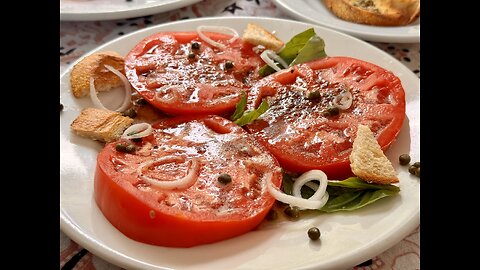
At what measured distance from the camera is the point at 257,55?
3090 mm

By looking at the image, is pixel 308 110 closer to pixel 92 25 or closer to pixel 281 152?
pixel 281 152

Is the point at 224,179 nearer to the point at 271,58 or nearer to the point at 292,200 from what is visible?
the point at 292,200

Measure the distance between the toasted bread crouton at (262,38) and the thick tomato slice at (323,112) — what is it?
274 millimetres

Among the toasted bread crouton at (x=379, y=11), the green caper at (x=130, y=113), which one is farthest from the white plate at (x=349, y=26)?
the green caper at (x=130, y=113)

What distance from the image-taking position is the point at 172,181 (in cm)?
211

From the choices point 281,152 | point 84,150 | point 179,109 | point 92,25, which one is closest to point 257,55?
point 179,109

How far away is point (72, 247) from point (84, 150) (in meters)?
0.46

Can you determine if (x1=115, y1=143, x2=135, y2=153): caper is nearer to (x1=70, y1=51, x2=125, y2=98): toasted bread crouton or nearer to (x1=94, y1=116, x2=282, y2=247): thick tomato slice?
(x1=94, y1=116, x2=282, y2=247): thick tomato slice

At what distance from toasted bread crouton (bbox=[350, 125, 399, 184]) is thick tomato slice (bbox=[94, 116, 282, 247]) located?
31 centimetres

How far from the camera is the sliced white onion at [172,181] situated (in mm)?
2080

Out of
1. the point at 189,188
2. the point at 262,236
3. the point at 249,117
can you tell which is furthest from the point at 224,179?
the point at 249,117

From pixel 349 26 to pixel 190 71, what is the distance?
127 centimetres
